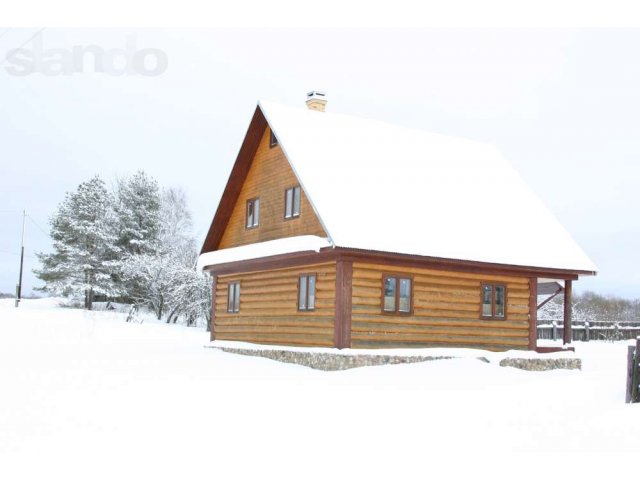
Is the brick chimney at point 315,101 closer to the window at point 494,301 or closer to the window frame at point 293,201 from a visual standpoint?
the window frame at point 293,201

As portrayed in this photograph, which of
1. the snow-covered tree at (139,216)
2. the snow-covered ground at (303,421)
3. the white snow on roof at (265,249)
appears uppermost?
the snow-covered tree at (139,216)

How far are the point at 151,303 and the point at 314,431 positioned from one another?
43183mm

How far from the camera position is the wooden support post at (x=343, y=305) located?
1986cm

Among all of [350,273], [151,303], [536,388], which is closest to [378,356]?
[350,273]

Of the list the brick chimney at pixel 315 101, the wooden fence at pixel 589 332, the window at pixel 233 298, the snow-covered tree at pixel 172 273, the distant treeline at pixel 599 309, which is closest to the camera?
the window at pixel 233 298

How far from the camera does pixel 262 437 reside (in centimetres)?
1106

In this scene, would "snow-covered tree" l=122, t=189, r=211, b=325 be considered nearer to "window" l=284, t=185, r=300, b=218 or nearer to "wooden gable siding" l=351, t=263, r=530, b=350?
"window" l=284, t=185, r=300, b=218

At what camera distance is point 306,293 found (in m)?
21.8

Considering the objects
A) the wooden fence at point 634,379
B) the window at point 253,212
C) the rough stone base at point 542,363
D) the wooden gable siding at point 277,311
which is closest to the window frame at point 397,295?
the wooden gable siding at point 277,311

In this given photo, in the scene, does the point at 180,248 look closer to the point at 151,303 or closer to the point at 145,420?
the point at 151,303

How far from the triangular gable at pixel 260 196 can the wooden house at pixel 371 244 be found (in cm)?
5

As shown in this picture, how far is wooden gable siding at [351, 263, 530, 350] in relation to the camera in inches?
803

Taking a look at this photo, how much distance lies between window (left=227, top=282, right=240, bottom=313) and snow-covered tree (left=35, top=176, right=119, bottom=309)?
26.6 meters

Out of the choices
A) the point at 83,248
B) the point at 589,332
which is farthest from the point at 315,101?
the point at 83,248
